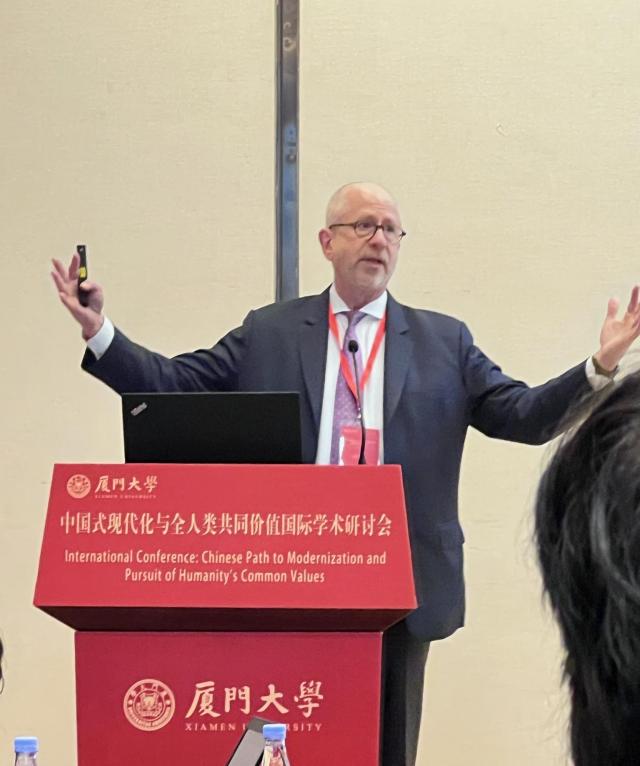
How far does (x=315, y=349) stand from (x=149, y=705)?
4.24 feet

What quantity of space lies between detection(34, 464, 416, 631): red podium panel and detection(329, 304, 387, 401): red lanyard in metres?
1.08

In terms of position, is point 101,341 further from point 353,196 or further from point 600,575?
point 600,575

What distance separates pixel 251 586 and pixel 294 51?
8.18 feet

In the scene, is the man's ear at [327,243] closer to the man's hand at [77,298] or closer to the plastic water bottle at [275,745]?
the man's hand at [77,298]

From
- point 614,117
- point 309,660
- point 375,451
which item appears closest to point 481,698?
point 375,451

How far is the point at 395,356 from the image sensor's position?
2432 mm

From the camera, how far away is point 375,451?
2318mm

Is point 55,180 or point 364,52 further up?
point 364,52

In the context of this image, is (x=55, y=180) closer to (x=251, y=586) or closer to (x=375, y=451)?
(x=375, y=451)

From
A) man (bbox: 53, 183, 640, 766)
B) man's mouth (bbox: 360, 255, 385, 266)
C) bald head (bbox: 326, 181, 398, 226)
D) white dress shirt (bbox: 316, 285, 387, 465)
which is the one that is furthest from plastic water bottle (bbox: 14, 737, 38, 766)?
bald head (bbox: 326, 181, 398, 226)

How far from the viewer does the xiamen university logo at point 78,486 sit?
4.36ft

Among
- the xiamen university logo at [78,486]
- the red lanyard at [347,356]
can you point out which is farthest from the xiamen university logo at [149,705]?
the red lanyard at [347,356]

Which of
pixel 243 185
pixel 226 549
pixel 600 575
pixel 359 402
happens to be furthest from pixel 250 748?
pixel 243 185

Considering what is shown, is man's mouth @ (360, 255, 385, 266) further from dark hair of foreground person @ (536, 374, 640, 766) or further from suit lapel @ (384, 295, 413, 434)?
dark hair of foreground person @ (536, 374, 640, 766)
